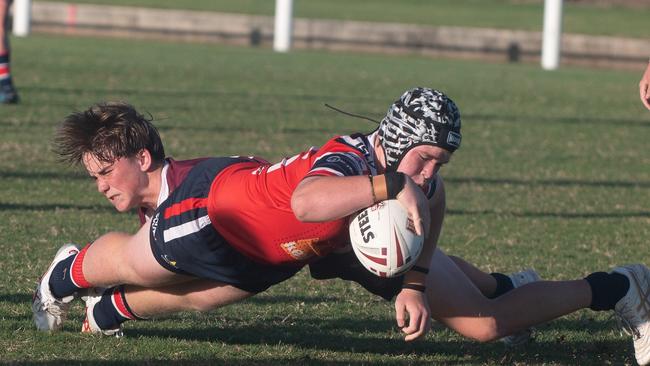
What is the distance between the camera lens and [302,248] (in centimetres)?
486

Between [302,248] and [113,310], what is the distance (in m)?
1.05

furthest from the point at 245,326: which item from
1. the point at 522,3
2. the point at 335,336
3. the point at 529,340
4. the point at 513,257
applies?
the point at 522,3

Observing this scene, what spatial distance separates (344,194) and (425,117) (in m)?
0.54

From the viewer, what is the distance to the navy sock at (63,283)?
5.48 metres

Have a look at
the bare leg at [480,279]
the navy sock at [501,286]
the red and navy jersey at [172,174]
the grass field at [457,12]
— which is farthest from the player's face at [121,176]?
the grass field at [457,12]

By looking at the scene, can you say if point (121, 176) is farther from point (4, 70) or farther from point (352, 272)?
point (4, 70)

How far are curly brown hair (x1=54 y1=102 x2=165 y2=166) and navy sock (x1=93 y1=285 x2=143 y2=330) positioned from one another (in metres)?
0.60

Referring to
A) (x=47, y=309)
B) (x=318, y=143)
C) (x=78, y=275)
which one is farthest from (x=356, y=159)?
(x=318, y=143)

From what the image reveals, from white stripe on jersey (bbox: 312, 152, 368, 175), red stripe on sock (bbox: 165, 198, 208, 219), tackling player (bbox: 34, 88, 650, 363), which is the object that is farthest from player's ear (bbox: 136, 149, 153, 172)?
white stripe on jersey (bbox: 312, 152, 368, 175)

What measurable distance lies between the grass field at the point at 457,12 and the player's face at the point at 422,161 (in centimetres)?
3371

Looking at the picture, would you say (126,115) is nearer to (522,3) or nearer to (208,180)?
(208,180)

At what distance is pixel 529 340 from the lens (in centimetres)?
569

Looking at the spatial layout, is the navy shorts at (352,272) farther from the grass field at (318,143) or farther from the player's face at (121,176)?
the player's face at (121,176)

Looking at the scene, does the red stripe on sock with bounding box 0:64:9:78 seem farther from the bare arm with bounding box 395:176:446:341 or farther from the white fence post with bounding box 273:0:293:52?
the white fence post with bounding box 273:0:293:52
